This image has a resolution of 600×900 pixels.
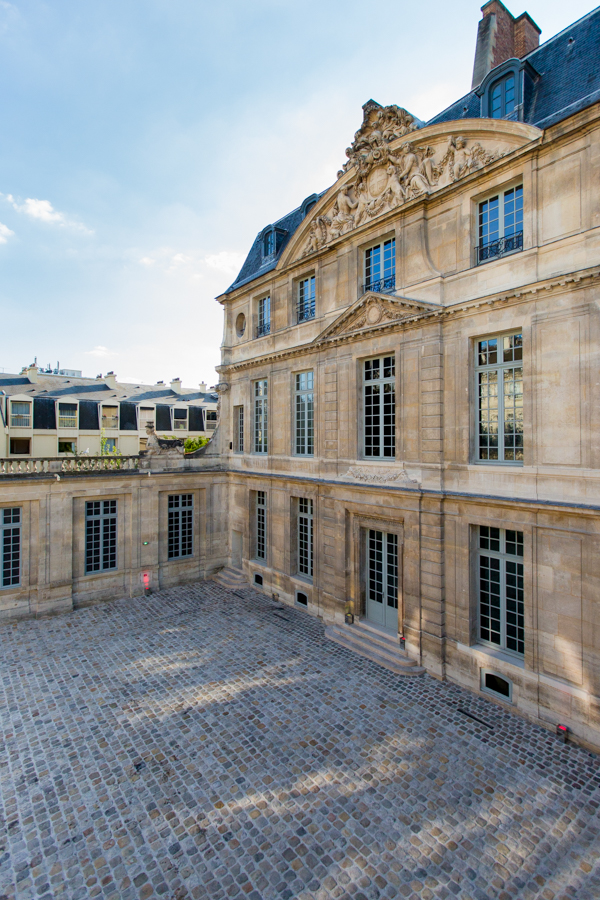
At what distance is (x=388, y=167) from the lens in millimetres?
11961

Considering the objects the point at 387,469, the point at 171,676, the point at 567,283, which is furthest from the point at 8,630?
the point at 567,283

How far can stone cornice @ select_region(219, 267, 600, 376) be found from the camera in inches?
331

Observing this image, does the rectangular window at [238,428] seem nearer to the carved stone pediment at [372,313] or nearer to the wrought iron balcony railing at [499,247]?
the carved stone pediment at [372,313]

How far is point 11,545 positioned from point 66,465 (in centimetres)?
293

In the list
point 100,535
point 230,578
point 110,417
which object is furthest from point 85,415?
point 230,578

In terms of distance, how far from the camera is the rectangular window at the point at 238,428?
18.8m

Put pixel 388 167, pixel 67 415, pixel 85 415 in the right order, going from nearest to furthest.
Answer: pixel 388 167, pixel 67 415, pixel 85 415

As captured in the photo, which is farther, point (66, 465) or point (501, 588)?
point (66, 465)

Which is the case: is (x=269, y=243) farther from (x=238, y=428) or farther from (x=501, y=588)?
(x=501, y=588)

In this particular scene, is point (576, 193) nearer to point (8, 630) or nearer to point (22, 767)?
point (22, 767)

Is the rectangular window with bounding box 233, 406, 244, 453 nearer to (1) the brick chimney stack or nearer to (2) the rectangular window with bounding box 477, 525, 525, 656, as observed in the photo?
(2) the rectangular window with bounding box 477, 525, 525, 656

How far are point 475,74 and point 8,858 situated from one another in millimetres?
18682

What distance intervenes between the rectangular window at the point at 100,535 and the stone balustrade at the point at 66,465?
121 centimetres

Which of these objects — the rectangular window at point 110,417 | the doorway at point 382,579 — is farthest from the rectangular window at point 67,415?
the doorway at point 382,579
